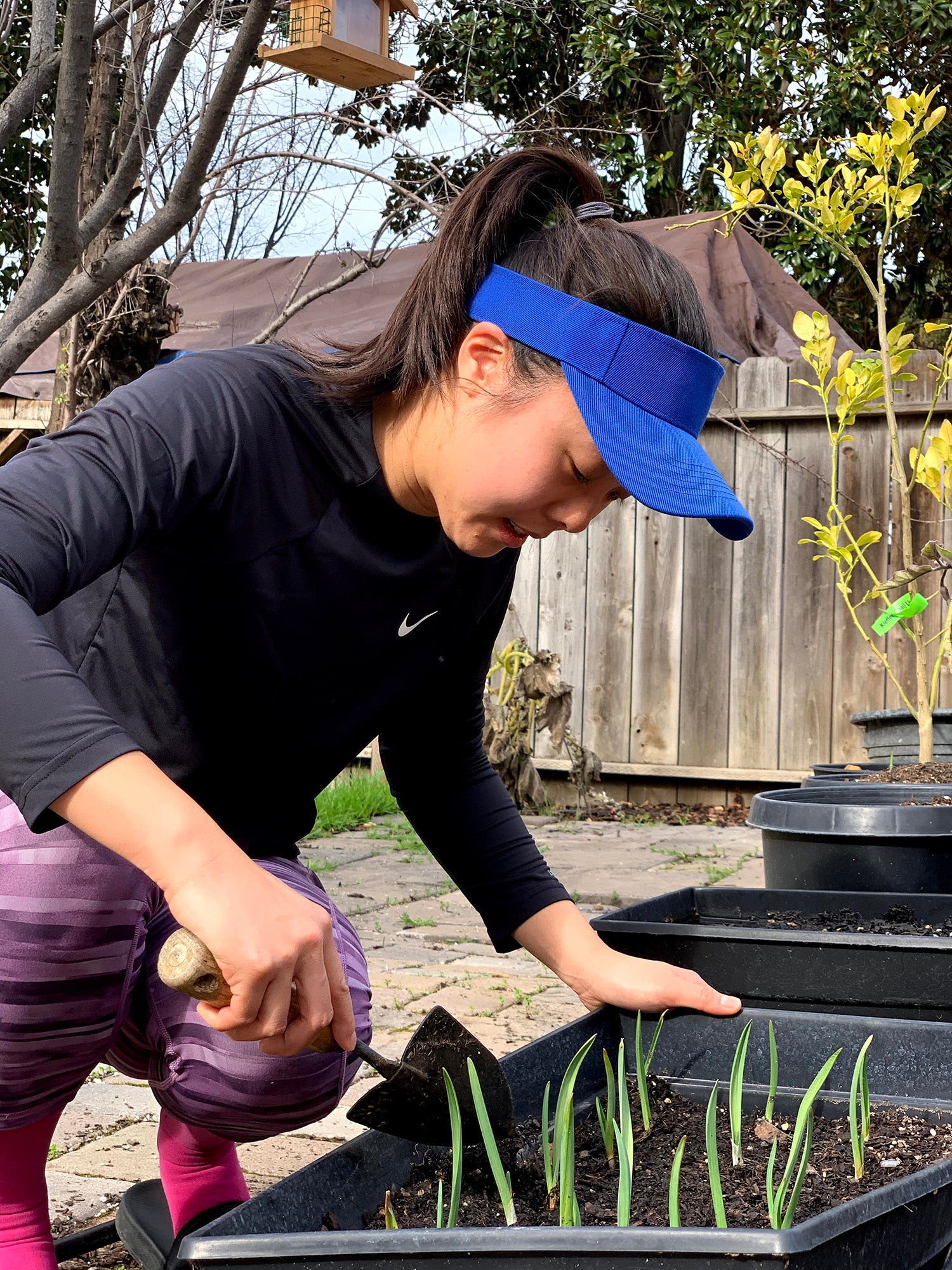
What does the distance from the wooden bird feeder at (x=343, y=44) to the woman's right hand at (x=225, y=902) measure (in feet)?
10.7

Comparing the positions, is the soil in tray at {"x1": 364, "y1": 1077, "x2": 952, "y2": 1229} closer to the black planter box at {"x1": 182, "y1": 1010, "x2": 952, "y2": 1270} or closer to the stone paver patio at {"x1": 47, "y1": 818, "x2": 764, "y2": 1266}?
the black planter box at {"x1": 182, "y1": 1010, "x2": 952, "y2": 1270}

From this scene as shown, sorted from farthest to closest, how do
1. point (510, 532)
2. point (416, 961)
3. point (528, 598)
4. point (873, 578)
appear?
point (528, 598) < point (416, 961) < point (873, 578) < point (510, 532)

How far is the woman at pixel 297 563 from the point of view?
1.24 meters

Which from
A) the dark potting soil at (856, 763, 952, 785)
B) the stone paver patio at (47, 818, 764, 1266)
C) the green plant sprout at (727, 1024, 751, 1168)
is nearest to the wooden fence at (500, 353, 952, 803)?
the stone paver patio at (47, 818, 764, 1266)

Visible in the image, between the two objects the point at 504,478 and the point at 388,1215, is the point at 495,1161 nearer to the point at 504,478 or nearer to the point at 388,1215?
the point at 388,1215

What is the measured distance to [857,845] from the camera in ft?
7.15

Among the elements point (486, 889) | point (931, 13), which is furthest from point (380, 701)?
point (931, 13)

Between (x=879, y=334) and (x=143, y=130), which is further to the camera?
(x=879, y=334)

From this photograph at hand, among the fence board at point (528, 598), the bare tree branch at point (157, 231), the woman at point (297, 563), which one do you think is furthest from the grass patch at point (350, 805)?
the woman at point (297, 563)

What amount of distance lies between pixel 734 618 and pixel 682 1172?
473 centimetres

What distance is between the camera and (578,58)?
347 inches

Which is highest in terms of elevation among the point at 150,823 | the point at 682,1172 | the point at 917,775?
the point at 150,823

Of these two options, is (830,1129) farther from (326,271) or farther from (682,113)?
(682,113)

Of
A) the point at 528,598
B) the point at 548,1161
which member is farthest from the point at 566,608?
the point at 548,1161
